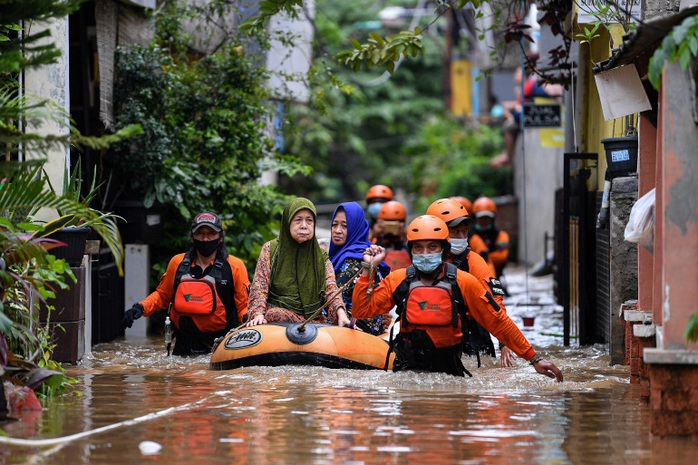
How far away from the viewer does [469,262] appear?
472 inches

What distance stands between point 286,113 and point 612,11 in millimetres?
5770

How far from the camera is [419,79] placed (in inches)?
1886

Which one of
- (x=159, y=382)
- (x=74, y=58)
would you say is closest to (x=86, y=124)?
(x=74, y=58)

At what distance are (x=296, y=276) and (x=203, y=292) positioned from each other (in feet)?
3.23

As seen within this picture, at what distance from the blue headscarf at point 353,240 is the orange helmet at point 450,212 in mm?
793

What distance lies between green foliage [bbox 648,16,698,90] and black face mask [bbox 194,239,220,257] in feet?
19.1

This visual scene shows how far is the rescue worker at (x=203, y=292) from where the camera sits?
12.3 m

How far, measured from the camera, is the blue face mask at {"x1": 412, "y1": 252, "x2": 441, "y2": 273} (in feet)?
32.4

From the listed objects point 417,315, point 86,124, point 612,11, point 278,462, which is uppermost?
point 612,11

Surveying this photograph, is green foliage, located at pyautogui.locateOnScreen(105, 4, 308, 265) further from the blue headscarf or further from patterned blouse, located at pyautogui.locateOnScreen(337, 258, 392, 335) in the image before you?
patterned blouse, located at pyautogui.locateOnScreen(337, 258, 392, 335)

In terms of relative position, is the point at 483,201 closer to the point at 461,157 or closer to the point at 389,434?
the point at 389,434

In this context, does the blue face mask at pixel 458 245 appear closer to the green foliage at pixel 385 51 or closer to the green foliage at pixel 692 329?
the green foliage at pixel 385 51

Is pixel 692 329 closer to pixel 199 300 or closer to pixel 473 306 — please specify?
pixel 473 306

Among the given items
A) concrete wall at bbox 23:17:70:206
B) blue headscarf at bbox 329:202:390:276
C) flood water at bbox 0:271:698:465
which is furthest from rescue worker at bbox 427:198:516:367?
concrete wall at bbox 23:17:70:206
